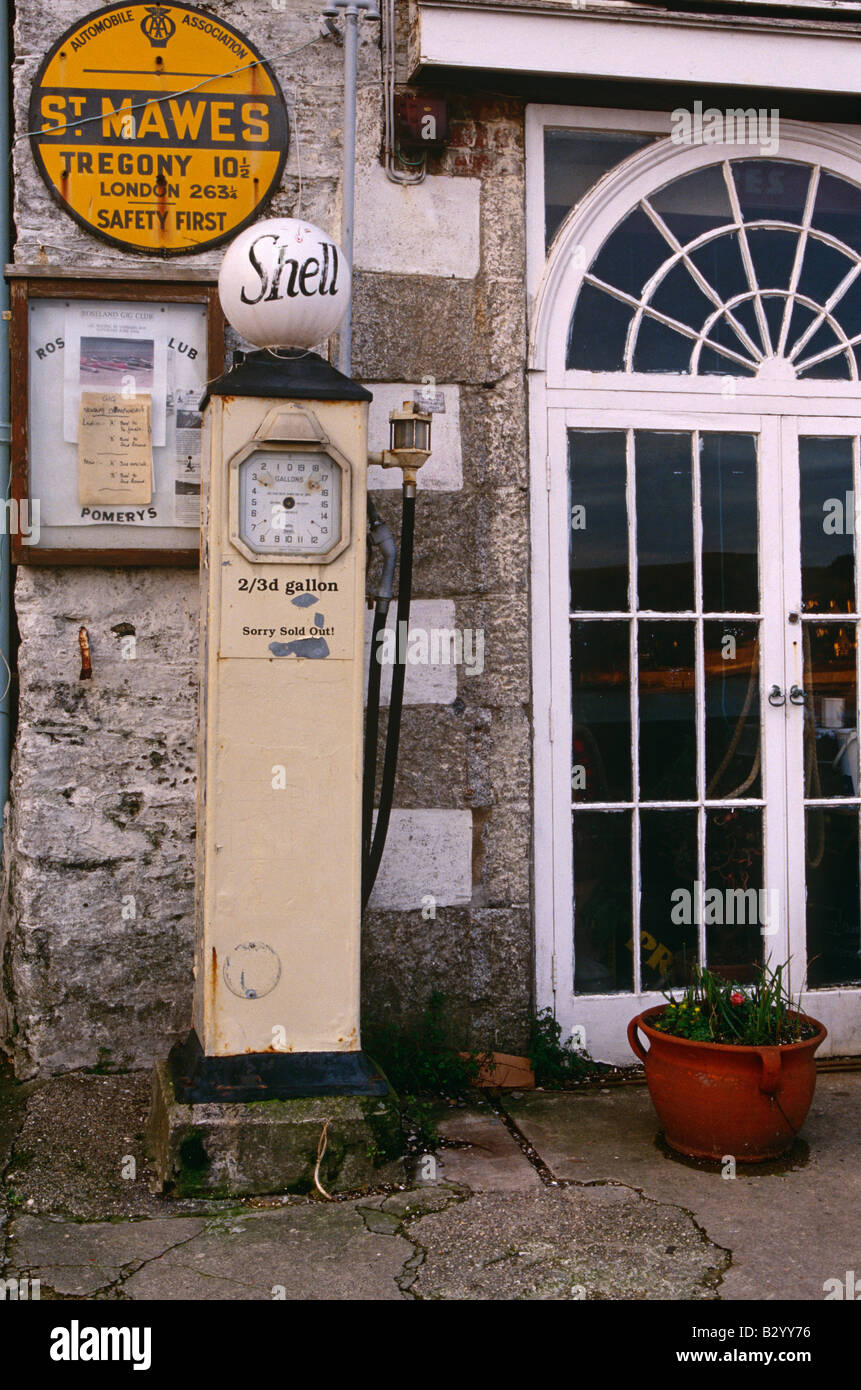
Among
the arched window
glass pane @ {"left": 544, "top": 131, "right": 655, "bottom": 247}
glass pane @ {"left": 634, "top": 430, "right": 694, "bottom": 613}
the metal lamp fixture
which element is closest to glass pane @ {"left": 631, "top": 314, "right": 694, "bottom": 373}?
the arched window

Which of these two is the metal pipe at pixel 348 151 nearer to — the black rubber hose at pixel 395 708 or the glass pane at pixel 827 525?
the black rubber hose at pixel 395 708

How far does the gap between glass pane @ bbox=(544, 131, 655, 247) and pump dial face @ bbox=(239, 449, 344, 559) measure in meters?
1.53

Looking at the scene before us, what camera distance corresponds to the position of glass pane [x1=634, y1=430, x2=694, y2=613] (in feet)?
14.6

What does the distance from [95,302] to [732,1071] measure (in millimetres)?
2960

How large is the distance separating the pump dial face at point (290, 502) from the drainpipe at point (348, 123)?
738 mm

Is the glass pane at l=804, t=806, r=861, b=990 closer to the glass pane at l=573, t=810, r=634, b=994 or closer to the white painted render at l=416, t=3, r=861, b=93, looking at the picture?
the glass pane at l=573, t=810, r=634, b=994

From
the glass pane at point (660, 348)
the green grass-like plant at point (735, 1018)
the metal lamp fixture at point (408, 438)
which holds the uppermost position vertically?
the glass pane at point (660, 348)

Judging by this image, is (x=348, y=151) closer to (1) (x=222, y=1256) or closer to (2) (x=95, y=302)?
(2) (x=95, y=302)

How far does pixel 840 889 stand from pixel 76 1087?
265cm

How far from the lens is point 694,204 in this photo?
4.52 meters

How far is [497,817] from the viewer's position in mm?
4297

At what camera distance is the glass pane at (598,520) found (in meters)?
4.43

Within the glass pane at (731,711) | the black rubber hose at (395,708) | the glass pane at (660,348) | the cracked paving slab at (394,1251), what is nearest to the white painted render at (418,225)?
the glass pane at (660,348)

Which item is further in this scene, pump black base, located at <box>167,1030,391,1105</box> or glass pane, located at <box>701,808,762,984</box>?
glass pane, located at <box>701,808,762,984</box>
